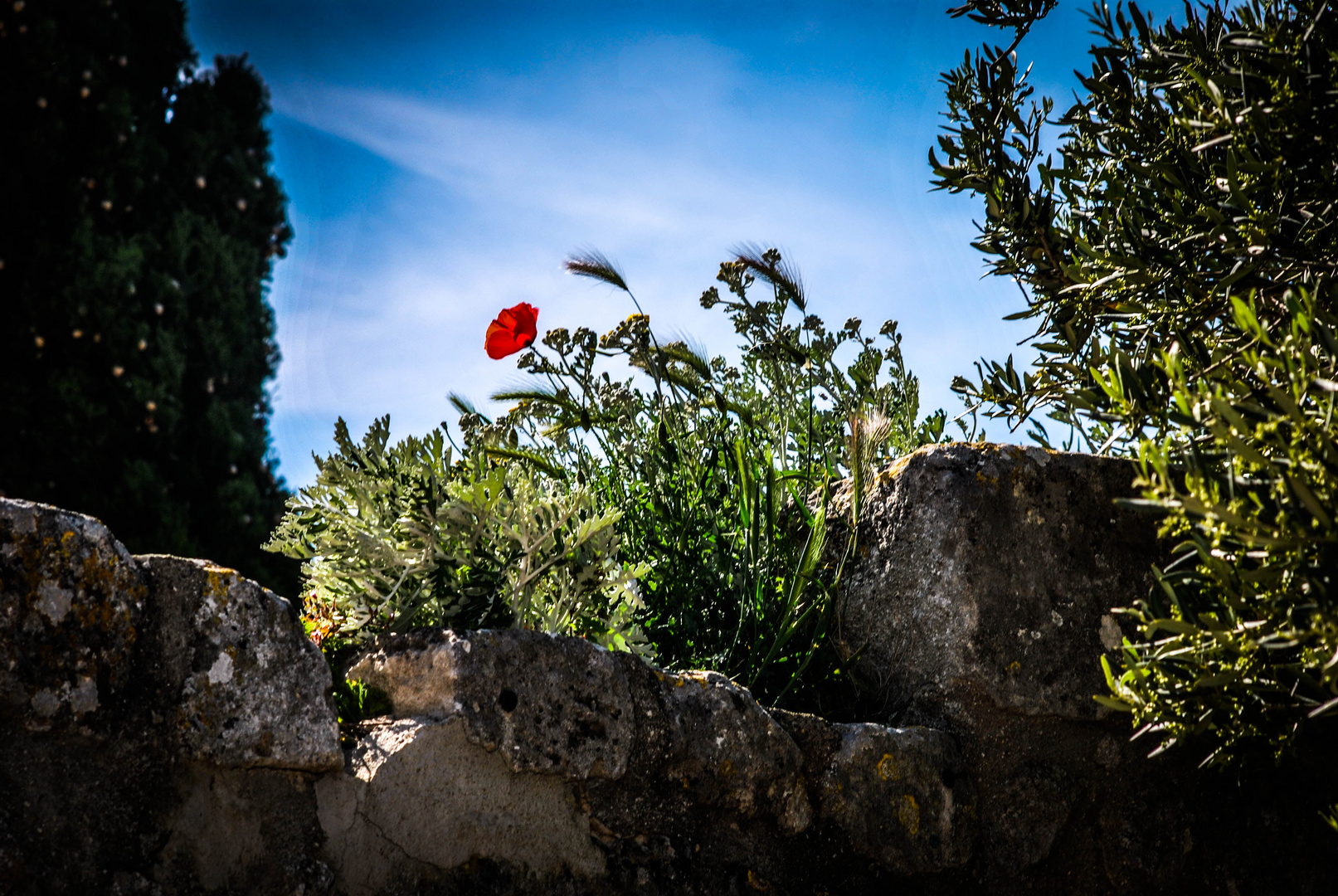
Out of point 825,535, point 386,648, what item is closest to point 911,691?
point 825,535

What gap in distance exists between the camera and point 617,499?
9.83 ft

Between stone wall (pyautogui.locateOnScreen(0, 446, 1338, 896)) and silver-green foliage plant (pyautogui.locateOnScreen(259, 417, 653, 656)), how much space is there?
0.65ft

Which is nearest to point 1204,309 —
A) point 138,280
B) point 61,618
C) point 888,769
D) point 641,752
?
point 888,769

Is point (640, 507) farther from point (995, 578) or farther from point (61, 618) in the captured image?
point (61, 618)

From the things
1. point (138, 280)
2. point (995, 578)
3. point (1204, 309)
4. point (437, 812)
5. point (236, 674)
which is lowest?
point (437, 812)

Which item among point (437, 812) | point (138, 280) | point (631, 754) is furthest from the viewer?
point (138, 280)

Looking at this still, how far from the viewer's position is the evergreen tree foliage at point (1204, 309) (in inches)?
59.4

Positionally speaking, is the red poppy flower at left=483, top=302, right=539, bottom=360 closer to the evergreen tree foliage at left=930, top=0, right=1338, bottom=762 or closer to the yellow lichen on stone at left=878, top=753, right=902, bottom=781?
the evergreen tree foliage at left=930, top=0, right=1338, bottom=762

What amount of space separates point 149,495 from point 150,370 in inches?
48.4

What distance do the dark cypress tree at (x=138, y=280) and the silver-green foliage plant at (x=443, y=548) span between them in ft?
20.5

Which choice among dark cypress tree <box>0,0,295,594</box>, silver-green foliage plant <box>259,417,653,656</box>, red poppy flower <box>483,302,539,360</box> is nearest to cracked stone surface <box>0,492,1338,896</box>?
silver-green foliage plant <box>259,417,653,656</box>

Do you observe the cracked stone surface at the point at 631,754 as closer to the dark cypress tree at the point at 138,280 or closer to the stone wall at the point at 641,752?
the stone wall at the point at 641,752

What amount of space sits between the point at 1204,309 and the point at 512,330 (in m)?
2.00

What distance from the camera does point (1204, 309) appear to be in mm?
2215
